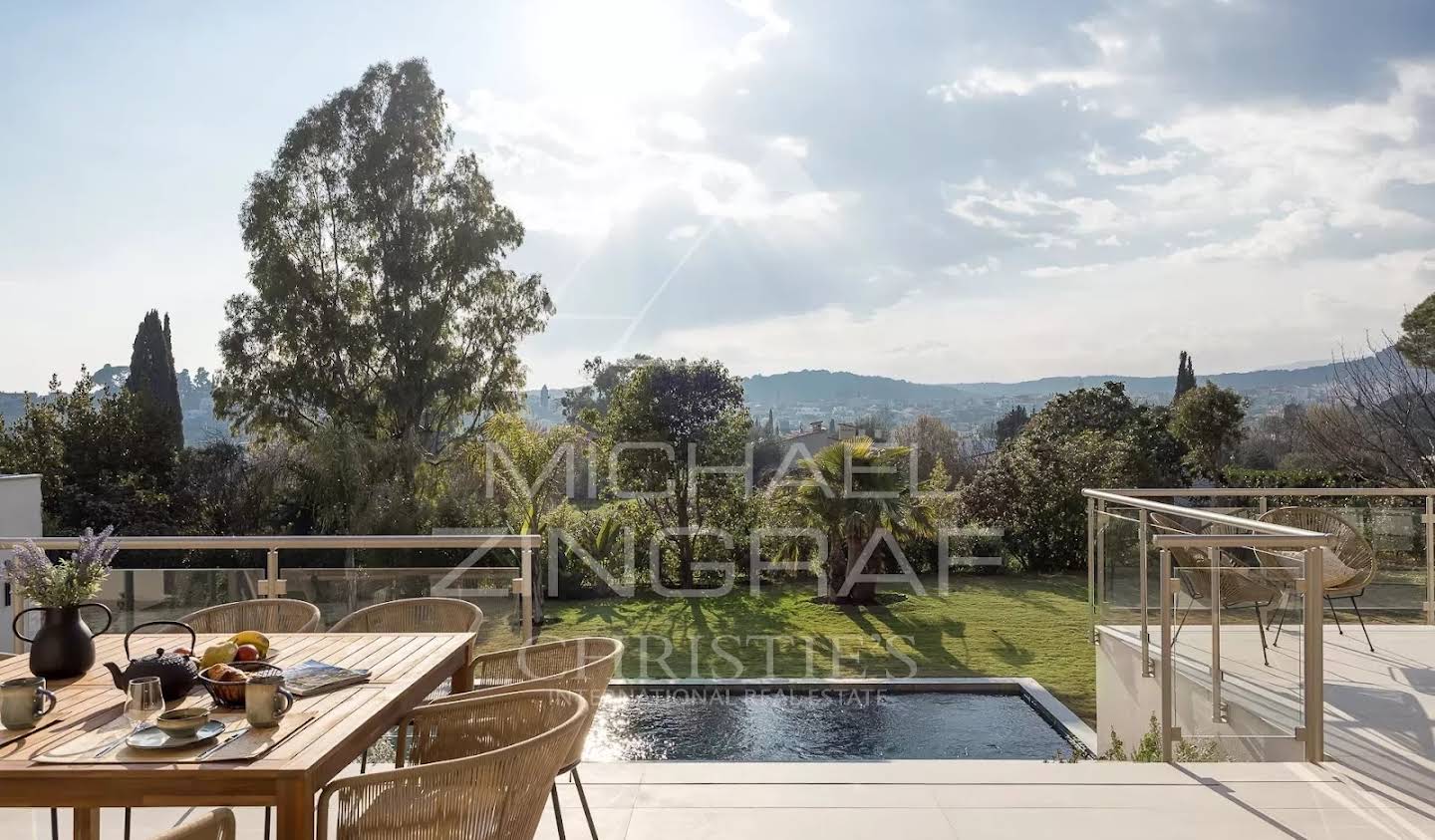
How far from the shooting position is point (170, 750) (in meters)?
1.88

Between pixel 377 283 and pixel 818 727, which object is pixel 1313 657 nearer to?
pixel 818 727

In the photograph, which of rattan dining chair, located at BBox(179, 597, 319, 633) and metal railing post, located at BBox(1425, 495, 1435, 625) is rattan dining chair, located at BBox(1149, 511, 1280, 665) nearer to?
metal railing post, located at BBox(1425, 495, 1435, 625)

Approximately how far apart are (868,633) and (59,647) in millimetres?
9684

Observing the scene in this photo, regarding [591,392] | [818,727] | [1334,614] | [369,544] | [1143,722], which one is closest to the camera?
[369,544]

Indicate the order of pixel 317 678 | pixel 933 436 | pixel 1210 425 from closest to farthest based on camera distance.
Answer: pixel 317 678, pixel 1210 425, pixel 933 436

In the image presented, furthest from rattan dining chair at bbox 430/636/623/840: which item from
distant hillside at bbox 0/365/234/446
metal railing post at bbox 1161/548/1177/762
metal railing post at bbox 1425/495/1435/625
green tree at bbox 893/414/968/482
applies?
green tree at bbox 893/414/968/482

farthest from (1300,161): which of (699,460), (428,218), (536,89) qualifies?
(428,218)

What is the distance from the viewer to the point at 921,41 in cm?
1020

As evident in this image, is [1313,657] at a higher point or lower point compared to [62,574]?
lower

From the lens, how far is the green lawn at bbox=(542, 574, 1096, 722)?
9328 mm

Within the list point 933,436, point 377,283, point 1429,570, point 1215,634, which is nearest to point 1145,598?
point 1215,634

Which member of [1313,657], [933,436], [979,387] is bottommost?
[1313,657]

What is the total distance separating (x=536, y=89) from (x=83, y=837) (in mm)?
13667

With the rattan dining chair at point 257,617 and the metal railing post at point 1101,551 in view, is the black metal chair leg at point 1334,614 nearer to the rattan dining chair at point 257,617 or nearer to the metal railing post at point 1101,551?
the metal railing post at point 1101,551
